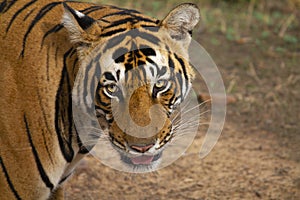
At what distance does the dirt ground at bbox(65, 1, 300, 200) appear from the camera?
3.94 meters

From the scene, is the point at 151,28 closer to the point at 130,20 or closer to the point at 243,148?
the point at 130,20

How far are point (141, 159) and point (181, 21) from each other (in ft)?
2.02

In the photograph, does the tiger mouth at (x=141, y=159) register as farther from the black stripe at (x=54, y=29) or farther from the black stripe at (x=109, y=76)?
the black stripe at (x=54, y=29)

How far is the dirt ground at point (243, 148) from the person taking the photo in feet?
12.9

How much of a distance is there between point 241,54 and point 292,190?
7.84ft

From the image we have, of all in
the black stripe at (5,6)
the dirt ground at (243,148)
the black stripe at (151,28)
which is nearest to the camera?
the black stripe at (151,28)

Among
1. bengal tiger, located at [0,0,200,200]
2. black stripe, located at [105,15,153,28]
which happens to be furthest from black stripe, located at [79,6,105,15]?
black stripe, located at [105,15,153,28]

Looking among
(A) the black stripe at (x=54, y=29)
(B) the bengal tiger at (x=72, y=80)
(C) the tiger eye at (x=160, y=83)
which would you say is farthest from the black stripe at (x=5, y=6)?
(C) the tiger eye at (x=160, y=83)

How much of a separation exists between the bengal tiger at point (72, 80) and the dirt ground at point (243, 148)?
108 centimetres

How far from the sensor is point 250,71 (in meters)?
5.74

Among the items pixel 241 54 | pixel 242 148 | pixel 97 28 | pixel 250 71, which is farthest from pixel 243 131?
pixel 97 28

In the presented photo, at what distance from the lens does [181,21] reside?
2.78m

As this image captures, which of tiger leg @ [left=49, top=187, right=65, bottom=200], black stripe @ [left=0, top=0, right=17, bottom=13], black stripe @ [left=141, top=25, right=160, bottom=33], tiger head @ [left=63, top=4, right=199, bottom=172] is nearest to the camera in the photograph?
tiger head @ [left=63, top=4, right=199, bottom=172]

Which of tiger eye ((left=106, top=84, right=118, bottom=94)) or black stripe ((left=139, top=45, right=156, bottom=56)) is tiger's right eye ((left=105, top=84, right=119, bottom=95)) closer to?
tiger eye ((left=106, top=84, right=118, bottom=94))
